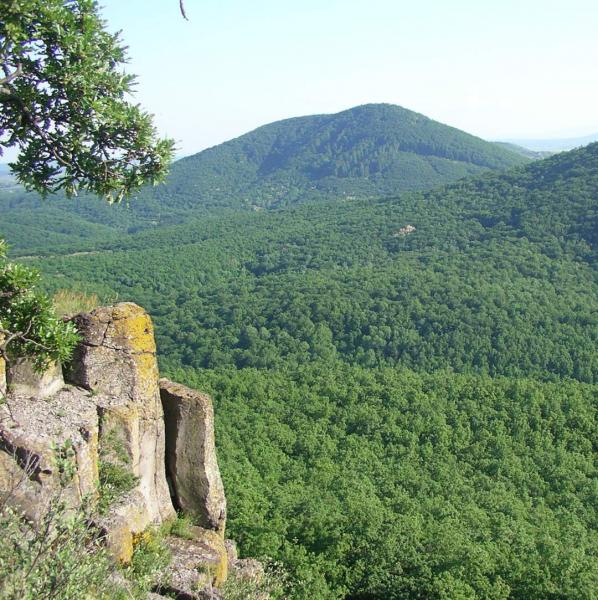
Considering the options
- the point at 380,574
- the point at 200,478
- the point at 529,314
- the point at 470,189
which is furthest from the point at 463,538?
the point at 470,189

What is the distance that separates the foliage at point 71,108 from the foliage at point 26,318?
3.71 feet

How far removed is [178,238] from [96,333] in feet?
351

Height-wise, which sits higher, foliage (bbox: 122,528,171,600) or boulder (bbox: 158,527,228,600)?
foliage (bbox: 122,528,171,600)

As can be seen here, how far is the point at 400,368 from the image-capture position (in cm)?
4738

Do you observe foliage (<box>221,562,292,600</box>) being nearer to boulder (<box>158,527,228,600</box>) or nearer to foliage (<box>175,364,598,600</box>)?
boulder (<box>158,527,228,600</box>)

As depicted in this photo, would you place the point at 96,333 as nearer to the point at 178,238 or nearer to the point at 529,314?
the point at 529,314

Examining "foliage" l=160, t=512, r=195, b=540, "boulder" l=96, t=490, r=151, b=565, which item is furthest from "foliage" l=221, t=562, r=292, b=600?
"boulder" l=96, t=490, r=151, b=565

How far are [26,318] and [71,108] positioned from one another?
243 cm

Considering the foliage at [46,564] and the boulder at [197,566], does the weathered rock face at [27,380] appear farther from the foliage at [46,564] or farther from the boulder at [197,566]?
the boulder at [197,566]

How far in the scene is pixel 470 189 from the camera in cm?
10362

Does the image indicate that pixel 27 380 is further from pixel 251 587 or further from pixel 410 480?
pixel 410 480

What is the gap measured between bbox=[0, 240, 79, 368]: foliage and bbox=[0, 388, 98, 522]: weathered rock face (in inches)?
43.5

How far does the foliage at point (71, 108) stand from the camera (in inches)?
248

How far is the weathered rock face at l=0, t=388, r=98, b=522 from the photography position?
7.38m
